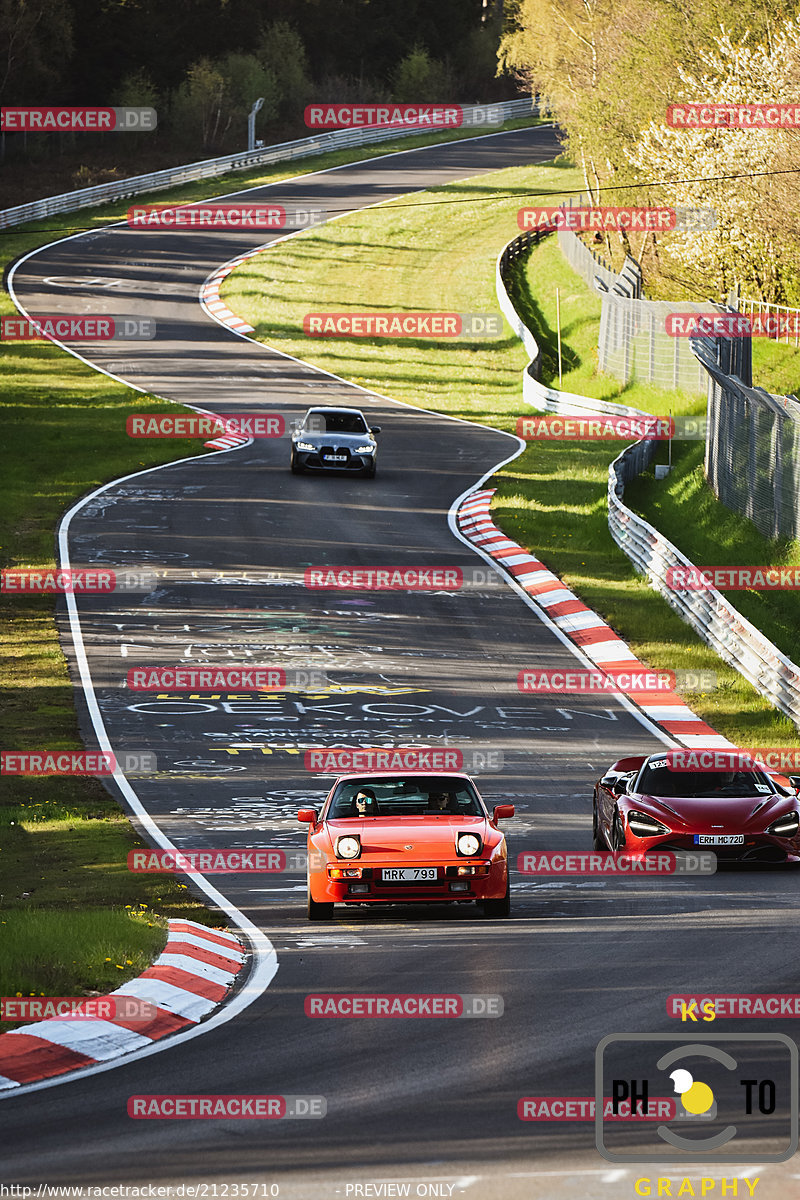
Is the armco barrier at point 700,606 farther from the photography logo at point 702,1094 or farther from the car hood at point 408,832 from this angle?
the photography logo at point 702,1094

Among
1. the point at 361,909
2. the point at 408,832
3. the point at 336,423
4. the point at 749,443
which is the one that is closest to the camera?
the point at 408,832

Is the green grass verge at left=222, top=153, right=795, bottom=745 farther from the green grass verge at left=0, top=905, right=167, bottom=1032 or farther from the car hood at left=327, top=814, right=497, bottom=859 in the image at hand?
the green grass verge at left=0, top=905, right=167, bottom=1032

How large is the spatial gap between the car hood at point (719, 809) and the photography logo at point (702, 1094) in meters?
6.05

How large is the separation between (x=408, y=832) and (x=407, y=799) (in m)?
0.91

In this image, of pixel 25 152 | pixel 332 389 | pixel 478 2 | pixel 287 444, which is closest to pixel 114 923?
pixel 287 444

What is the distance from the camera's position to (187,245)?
7225cm

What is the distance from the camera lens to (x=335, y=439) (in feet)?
125

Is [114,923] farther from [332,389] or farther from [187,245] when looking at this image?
[187,245]

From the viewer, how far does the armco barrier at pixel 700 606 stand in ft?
69.3

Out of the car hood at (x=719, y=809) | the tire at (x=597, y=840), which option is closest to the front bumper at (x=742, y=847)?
the car hood at (x=719, y=809)

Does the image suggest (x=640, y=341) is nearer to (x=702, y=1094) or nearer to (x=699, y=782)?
(x=699, y=782)

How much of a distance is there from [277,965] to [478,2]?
113554mm

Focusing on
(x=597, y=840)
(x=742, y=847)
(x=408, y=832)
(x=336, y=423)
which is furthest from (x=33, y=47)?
(x=408, y=832)

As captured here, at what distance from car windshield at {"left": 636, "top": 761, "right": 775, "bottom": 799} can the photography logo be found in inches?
259
